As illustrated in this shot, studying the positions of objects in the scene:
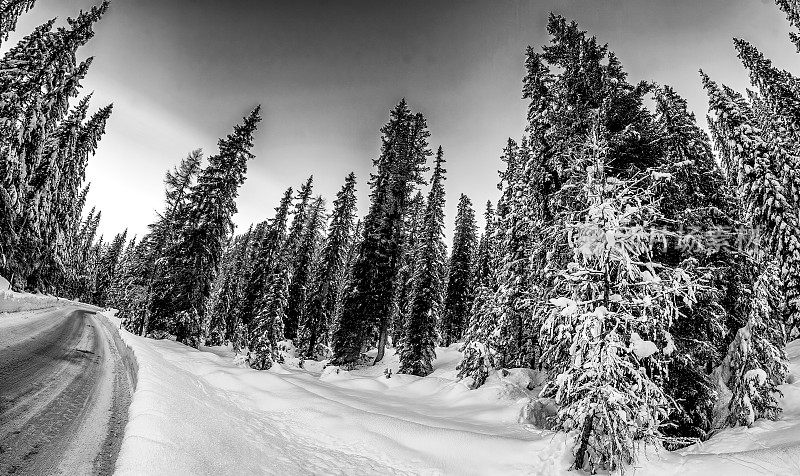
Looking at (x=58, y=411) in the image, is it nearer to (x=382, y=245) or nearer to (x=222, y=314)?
(x=382, y=245)

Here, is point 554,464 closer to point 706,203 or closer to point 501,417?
point 501,417

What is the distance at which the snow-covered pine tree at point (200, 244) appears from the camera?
2123 centimetres

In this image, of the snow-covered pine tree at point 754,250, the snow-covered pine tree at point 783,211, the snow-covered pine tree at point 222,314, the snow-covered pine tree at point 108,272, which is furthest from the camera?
the snow-covered pine tree at point 108,272

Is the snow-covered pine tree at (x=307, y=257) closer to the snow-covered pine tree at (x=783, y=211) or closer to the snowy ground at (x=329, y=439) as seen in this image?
the snowy ground at (x=329, y=439)

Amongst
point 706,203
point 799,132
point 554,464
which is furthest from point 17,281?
point 799,132

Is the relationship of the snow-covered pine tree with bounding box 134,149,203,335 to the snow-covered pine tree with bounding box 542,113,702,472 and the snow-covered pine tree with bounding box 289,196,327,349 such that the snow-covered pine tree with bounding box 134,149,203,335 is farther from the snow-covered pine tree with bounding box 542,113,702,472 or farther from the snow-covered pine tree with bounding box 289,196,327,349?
the snow-covered pine tree with bounding box 542,113,702,472

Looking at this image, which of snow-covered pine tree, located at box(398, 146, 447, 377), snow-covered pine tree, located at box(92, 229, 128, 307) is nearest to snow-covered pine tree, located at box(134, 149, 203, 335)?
snow-covered pine tree, located at box(398, 146, 447, 377)

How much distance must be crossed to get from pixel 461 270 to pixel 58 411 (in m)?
38.9

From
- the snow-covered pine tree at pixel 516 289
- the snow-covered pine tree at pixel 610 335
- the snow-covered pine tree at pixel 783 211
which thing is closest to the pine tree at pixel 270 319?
the snow-covered pine tree at pixel 516 289

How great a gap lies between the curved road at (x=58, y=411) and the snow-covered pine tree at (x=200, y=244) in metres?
12.9

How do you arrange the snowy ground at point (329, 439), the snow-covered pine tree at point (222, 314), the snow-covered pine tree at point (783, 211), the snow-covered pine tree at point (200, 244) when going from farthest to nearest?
the snow-covered pine tree at point (222, 314), the snow-covered pine tree at point (200, 244), the snow-covered pine tree at point (783, 211), the snowy ground at point (329, 439)

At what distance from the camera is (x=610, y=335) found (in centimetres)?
543

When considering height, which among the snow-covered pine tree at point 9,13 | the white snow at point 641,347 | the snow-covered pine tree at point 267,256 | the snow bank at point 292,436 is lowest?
the snow bank at point 292,436

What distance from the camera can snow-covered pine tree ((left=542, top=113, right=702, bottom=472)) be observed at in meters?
5.20
